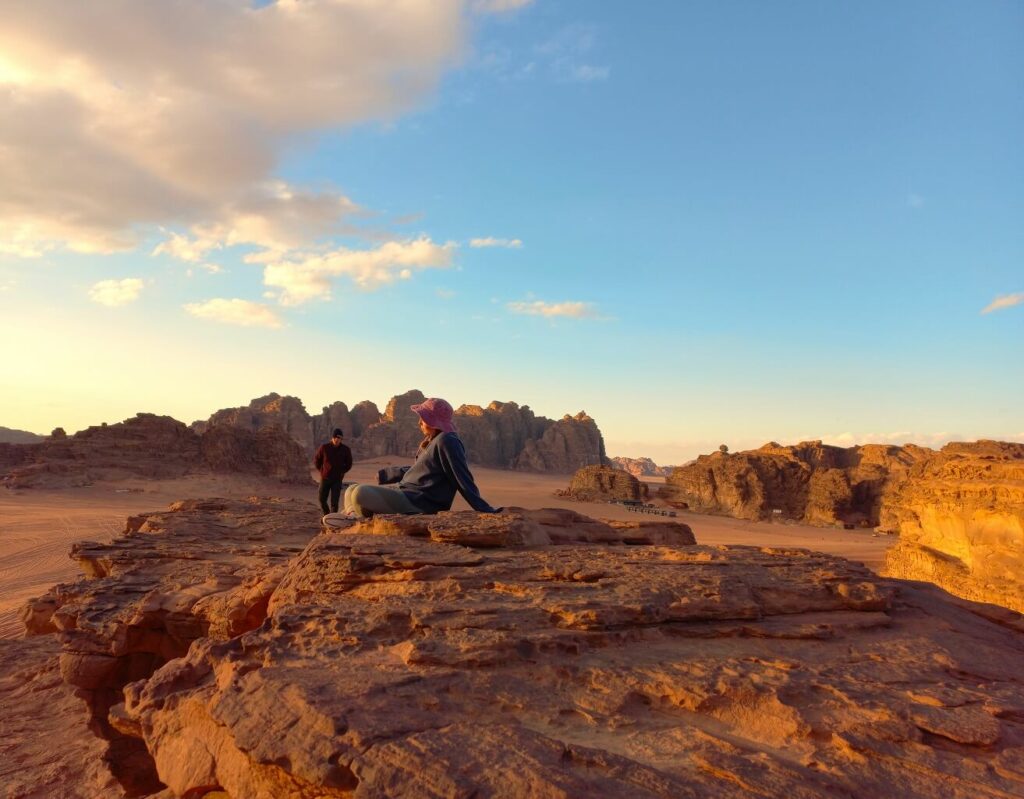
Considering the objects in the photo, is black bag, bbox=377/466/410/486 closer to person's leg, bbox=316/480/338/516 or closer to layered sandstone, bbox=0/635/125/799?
layered sandstone, bbox=0/635/125/799

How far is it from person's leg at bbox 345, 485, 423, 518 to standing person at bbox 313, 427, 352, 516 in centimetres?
412

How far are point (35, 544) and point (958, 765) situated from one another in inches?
688

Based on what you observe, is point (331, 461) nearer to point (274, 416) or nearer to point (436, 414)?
point (436, 414)

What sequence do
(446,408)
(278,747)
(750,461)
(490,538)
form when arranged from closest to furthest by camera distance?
1. (278,747)
2. (490,538)
3. (446,408)
4. (750,461)

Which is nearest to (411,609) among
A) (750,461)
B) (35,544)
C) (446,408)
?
(446,408)

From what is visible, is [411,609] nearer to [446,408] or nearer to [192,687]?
[192,687]

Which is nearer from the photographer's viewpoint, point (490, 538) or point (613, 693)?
point (613, 693)

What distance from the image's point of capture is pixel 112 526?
16.4 m

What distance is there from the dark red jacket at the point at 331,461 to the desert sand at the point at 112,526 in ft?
15.4

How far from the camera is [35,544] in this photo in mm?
14266

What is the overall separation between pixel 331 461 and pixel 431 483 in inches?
175

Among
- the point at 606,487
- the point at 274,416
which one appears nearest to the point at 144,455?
the point at 274,416

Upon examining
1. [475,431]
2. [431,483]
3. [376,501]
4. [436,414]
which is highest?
[475,431]

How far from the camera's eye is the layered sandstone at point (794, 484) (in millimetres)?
26594
